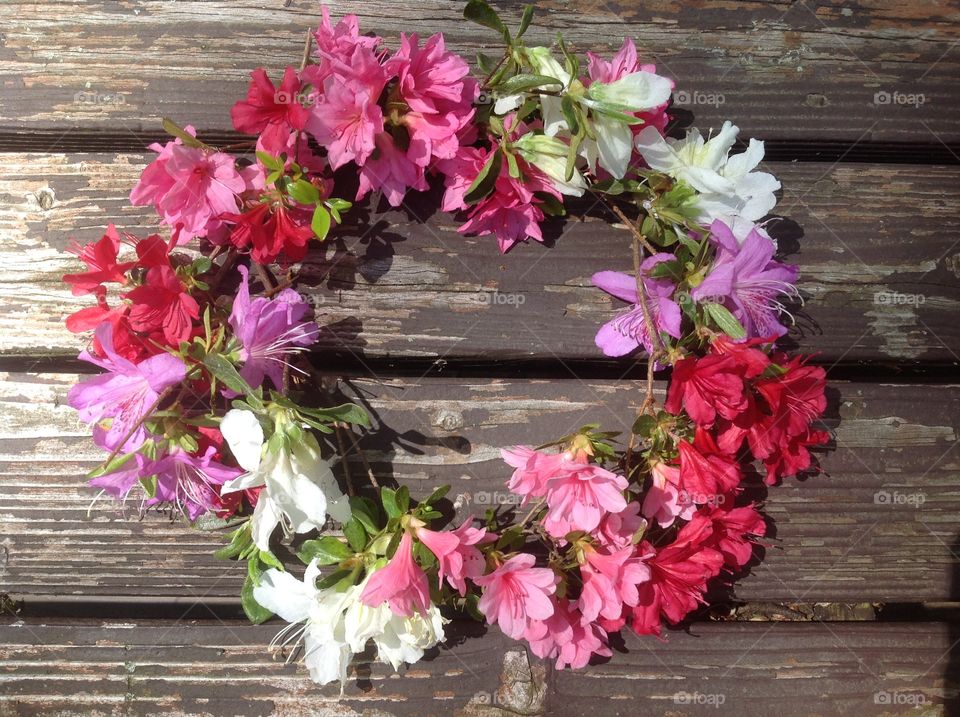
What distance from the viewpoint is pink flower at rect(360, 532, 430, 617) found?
111 centimetres

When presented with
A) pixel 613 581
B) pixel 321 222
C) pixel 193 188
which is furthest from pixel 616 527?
pixel 193 188

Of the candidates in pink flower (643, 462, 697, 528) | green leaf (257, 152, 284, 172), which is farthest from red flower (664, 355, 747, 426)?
green leaf (257, 152, 284, 172)

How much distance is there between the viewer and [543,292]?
1.38 metres

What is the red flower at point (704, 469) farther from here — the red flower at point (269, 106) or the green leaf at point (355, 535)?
the red flower at point (269, 106)

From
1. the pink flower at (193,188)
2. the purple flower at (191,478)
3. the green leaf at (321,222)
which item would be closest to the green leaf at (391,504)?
the purple flower at (191,478)

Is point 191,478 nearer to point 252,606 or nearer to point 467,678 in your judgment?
point 252,606

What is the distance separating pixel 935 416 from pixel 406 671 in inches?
47.9

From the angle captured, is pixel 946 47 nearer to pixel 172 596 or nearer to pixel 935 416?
pixel 935 416

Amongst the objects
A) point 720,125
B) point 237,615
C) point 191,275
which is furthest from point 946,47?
point 237,615

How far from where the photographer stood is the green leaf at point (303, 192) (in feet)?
3.86

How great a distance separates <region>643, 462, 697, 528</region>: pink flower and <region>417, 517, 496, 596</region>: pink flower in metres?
0.32

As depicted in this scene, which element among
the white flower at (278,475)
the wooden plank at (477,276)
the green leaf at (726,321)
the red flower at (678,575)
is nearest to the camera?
the white flower at (278,475)

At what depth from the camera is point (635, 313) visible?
4.29 ft

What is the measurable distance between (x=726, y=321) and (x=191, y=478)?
0.98 meters
